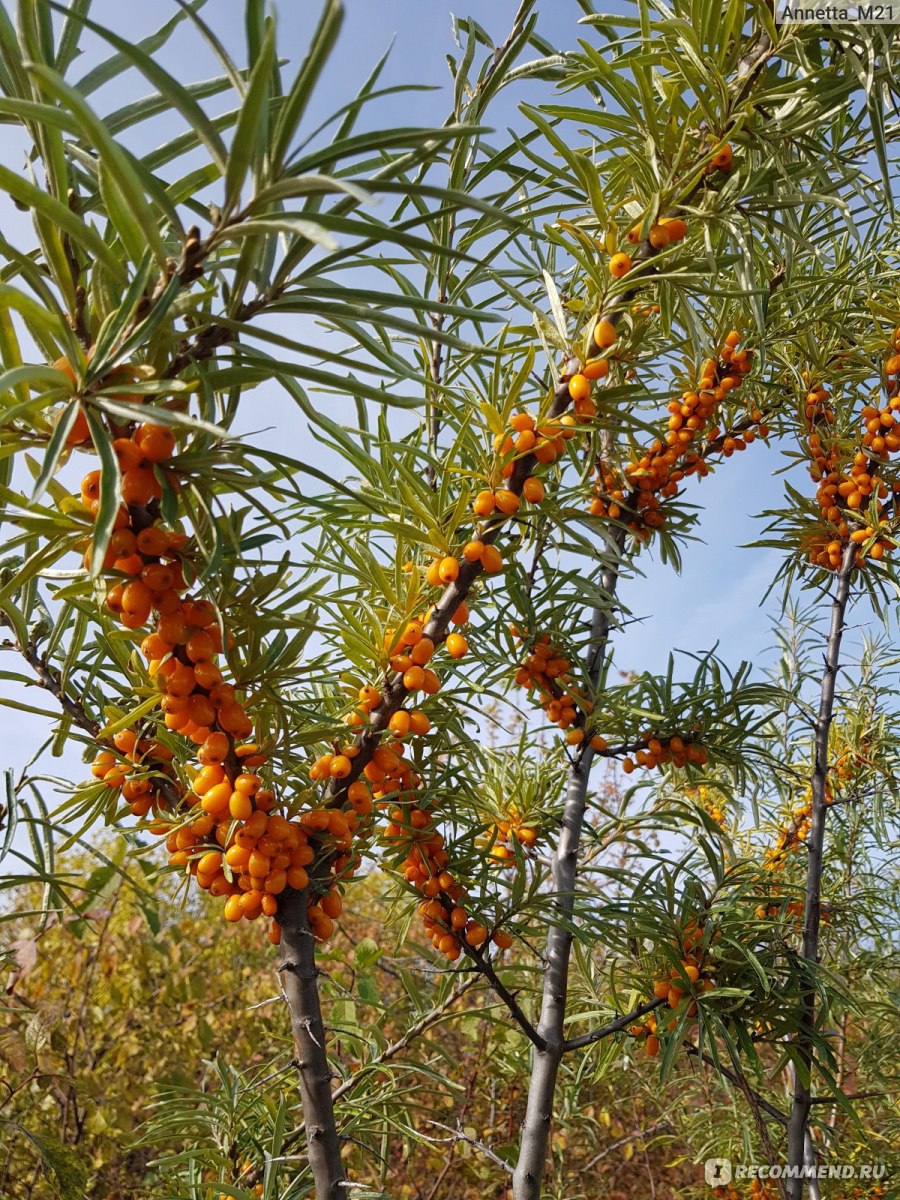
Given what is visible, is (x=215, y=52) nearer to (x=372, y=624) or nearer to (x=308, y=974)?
(x=372, y=624)

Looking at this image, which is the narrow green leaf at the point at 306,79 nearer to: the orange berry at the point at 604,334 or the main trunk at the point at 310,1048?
the orange berry at the point at 604,334

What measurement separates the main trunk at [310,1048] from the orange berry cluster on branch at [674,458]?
2.70 feet

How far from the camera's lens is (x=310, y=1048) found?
1.99ft

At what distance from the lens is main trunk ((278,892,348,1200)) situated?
0.60 m

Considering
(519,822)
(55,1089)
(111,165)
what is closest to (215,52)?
(111,165)

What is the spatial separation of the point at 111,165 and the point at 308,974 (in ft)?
1.80

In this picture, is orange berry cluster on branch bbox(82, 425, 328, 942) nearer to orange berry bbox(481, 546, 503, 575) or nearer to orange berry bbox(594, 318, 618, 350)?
orange berry bbox(481, 546, 503, 575)

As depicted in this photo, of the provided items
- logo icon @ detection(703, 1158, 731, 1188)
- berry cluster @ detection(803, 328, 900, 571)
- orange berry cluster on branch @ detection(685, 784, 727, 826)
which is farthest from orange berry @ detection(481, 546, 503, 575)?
orange berry cluster on branch @ detection(685, 784, 727, 826)

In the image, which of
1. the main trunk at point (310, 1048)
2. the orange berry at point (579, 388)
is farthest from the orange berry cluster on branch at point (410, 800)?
the orange berry at point (579, 388)

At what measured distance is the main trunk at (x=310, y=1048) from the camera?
601 mm

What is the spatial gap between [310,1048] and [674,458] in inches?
41.5

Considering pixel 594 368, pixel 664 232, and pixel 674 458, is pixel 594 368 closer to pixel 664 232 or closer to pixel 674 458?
pixel 664 232

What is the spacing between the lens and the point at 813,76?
65cm

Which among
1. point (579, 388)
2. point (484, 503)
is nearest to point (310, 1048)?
point (484, 503)
